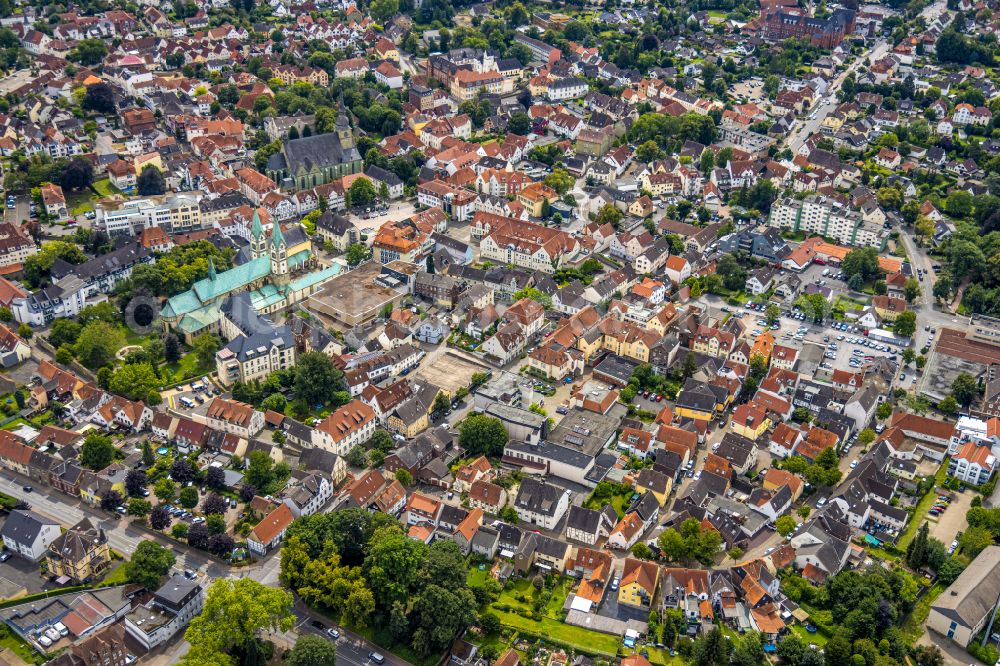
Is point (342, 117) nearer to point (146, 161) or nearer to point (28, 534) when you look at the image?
point (146, 161)

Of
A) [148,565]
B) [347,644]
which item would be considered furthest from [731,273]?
[148,565]

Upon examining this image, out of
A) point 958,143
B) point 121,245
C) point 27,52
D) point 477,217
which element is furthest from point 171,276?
point 958,143

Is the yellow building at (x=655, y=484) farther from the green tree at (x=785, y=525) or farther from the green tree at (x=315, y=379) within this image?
the green tree at (x=315, y=379)

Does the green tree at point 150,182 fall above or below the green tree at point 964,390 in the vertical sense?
below

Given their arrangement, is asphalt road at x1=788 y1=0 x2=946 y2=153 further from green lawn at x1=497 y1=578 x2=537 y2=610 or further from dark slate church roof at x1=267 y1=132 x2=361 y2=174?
green lawn at x1=497 y1=578 x2=537 y2=610

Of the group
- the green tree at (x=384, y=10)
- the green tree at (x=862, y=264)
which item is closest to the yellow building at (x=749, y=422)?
the green tree at (x=862, y=264)

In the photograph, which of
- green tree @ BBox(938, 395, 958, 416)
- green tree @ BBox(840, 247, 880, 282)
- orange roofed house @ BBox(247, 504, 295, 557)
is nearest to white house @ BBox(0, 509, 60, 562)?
orange roofed house @ BBox(247, 504, 295, 557)
